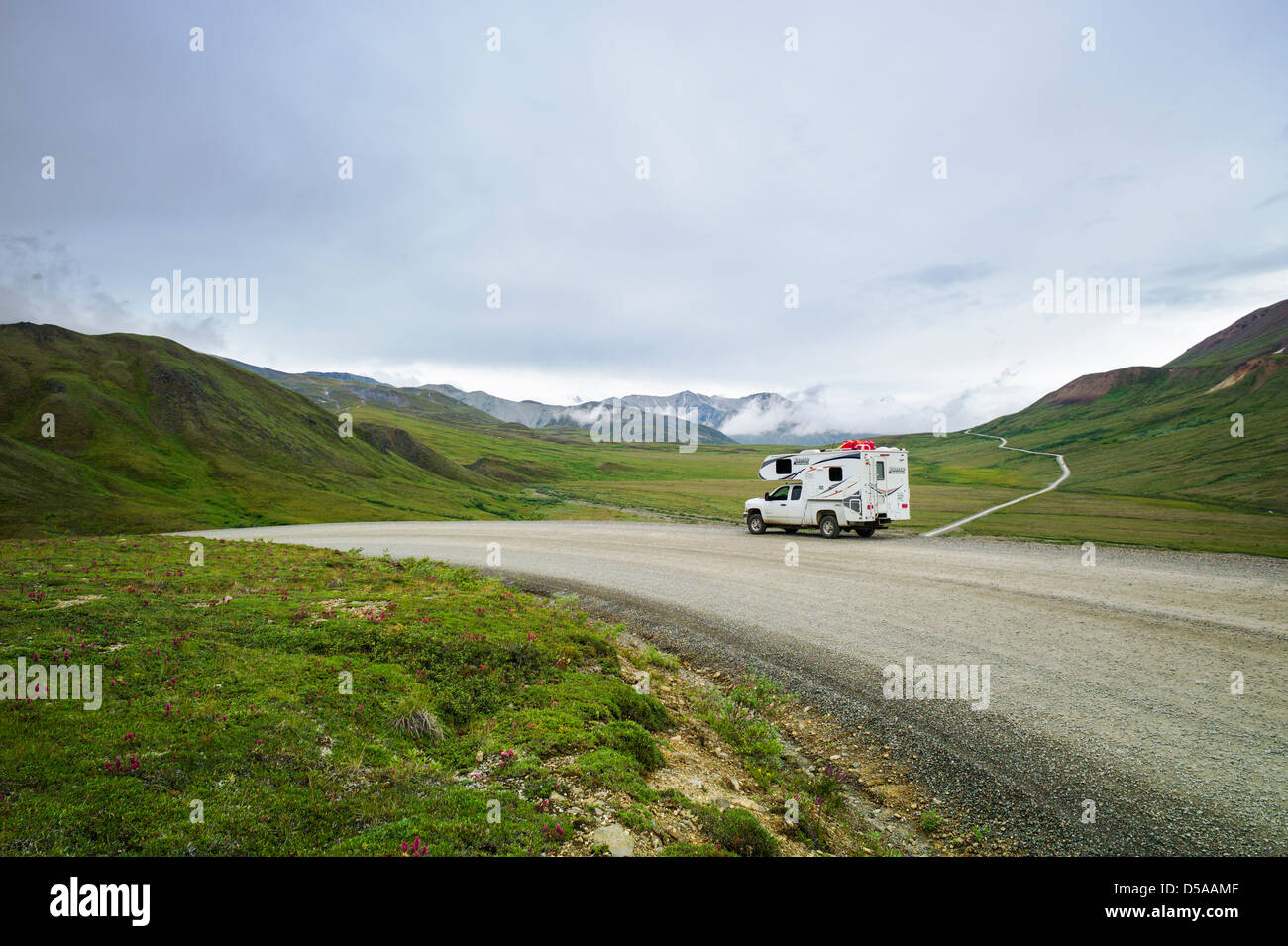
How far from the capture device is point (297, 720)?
6.05 meters

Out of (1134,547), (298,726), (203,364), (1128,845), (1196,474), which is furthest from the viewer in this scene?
(203,364)

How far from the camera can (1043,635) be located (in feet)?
36.2

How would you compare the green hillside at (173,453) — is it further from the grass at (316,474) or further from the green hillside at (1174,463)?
the green hillside at (1174,463)

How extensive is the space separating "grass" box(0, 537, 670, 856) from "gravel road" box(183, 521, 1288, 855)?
3699 mm

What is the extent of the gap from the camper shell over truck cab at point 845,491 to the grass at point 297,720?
61.3 ft

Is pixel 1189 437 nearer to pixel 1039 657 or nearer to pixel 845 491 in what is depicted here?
pixel 845 491

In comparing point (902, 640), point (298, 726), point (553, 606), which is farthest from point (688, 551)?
point (298, 726)

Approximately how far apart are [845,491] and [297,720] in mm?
25343

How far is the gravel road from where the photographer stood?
5.75m

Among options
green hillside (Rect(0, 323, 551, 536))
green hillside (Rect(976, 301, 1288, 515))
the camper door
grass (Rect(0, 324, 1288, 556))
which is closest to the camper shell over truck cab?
the camper door

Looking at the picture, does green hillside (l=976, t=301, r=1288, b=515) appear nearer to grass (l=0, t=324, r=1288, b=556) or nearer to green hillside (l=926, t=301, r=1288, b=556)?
green hillside (l=926, t=301, r=1288, b=556)

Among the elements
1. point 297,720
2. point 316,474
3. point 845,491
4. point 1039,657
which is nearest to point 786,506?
point 845,491

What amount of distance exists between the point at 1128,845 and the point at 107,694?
10.7 m
